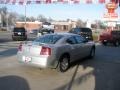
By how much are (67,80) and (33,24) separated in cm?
11704

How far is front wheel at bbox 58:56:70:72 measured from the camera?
11.0m

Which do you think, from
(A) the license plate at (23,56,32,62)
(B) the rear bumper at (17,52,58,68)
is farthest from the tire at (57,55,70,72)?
(A) the license plate at (23,56,32,62)

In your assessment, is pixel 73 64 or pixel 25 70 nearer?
pixel 25 70

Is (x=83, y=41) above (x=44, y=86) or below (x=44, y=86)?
above

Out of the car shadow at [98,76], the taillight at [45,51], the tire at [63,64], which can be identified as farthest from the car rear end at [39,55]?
the car shadow at [98,76]

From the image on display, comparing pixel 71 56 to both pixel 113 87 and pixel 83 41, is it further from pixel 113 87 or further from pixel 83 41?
pixel 113 87

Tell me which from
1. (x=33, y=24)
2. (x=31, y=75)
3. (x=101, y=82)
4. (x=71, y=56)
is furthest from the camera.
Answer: (x=33, y=24)

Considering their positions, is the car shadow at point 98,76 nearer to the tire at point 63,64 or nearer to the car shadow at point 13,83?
the tire at point 63,64

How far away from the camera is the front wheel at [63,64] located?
435 inches

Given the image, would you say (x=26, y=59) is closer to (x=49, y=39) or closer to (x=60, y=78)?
(x=49, y=39)

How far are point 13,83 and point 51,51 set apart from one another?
2.30m

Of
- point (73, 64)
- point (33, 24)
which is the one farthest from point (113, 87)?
point (33, 24)

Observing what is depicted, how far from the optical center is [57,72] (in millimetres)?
10992

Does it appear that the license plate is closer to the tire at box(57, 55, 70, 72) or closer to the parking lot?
the parking lot
